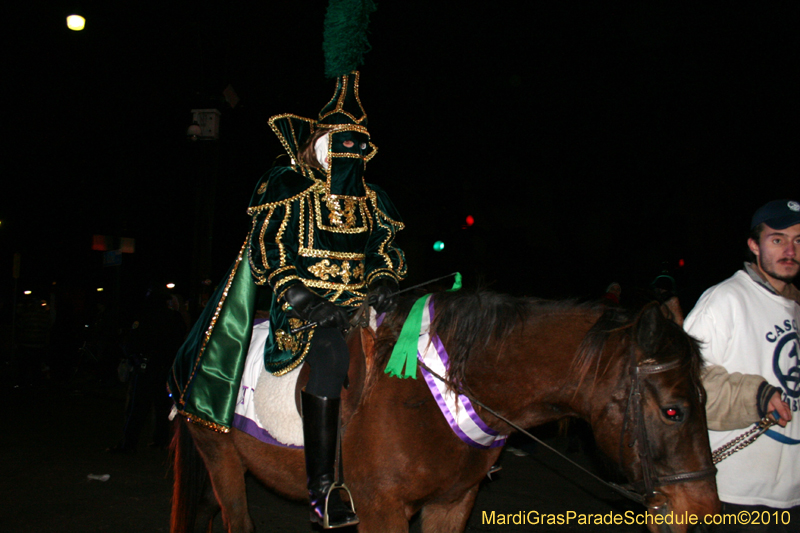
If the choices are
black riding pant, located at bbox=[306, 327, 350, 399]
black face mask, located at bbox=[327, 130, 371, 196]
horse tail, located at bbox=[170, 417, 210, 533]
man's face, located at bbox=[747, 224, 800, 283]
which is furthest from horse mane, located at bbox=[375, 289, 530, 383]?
horse tail, located at bbox=[170, 417, 210, 533]

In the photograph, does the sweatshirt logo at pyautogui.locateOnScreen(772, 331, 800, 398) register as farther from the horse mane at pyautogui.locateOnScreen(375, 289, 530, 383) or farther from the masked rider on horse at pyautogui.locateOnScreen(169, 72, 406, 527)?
the masked rider on horse at pyautogui.locateOnScreen(169, 72, 406, 527)

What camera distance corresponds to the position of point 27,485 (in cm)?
626

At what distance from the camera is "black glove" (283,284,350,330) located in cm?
295

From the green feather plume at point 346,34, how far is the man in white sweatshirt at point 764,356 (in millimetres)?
2536

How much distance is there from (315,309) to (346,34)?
180 cm

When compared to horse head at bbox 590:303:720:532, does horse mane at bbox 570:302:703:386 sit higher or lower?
higher

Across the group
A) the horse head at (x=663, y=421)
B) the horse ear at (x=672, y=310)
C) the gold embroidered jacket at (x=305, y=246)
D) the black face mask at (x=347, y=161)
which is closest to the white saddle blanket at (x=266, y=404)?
the gold embroidered jacket at (x=305, y=246)

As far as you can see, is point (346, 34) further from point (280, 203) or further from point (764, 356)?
point (764, 356)

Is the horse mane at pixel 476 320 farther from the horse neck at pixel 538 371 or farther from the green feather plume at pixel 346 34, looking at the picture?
the green feather plume at pixel 346 34

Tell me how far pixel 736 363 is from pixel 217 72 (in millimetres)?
11086

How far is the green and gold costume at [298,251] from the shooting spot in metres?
3.38

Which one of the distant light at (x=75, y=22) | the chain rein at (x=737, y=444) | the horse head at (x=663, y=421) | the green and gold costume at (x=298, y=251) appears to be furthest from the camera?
the distant light at (x=75, y=22)

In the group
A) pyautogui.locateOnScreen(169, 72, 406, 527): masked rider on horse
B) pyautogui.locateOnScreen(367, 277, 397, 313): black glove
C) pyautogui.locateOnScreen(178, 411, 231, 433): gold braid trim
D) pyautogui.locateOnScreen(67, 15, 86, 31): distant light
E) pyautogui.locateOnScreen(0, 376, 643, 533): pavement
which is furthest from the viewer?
pyautogui.locateOnScreen(67, 15, 86, 31): distant light

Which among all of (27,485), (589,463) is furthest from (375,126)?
(27,485)
